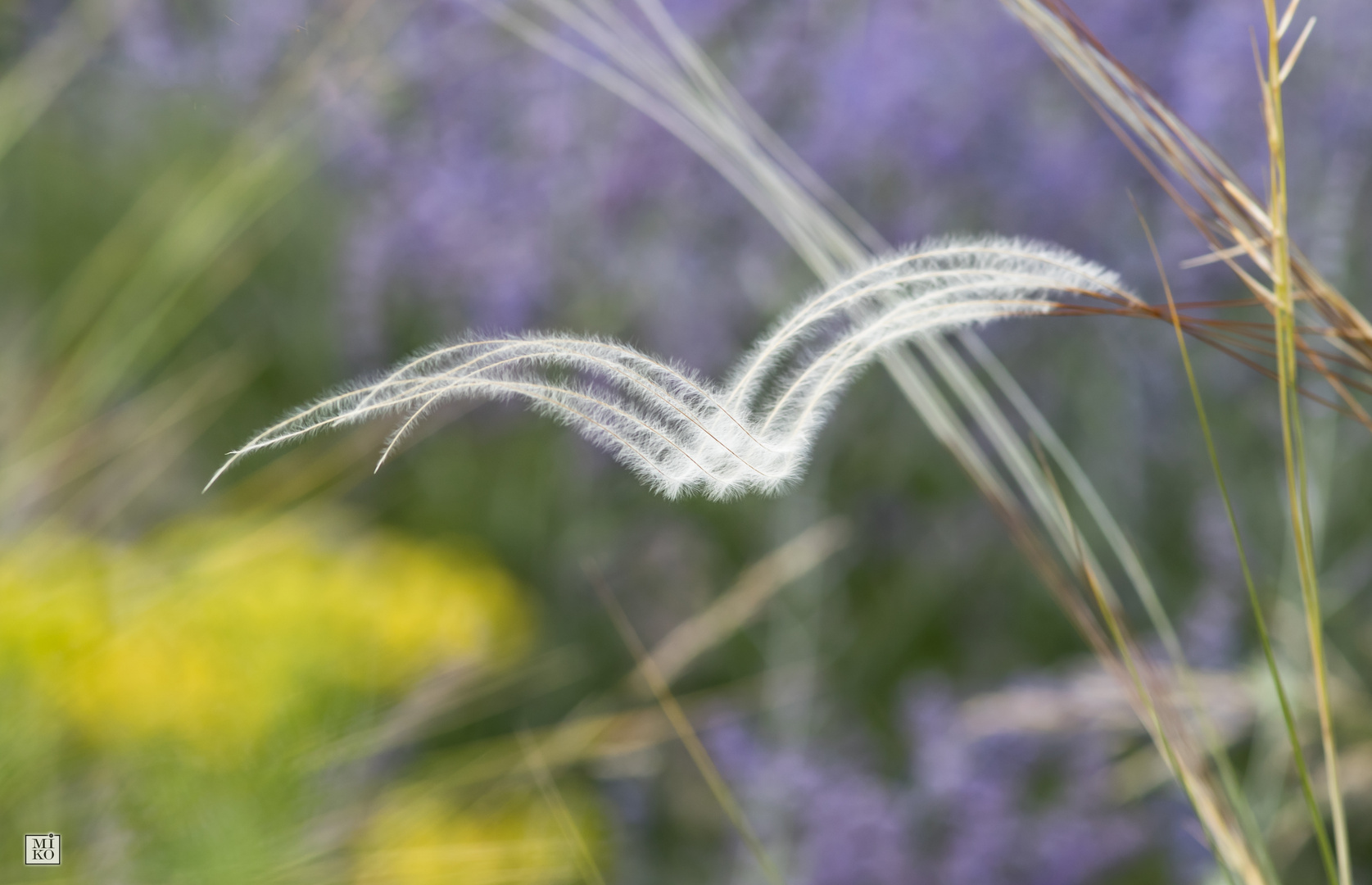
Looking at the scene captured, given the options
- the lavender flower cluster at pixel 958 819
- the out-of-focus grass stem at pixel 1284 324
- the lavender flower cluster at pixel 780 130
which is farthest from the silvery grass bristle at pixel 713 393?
the lavender flower cluster at pixel 780 130

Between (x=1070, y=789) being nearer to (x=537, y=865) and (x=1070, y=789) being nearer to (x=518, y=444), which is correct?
(x=537, y=865)

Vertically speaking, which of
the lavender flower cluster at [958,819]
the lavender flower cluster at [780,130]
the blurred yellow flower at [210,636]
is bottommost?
the lavender flower cluster at [958,819]

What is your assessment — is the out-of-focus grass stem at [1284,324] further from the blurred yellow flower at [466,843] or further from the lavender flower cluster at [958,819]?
the lavender flower cluster at [958,819]

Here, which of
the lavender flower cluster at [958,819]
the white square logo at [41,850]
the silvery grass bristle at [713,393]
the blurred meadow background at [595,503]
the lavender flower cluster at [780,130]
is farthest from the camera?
the lavender flower cluster at [780,130]

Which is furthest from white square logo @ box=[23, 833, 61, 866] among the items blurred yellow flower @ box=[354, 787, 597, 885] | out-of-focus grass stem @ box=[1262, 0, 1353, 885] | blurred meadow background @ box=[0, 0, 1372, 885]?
out-of-focus grass stem @ box=[1262, 0, 1353, 885]

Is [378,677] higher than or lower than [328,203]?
lower

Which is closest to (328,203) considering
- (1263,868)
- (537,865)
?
(537,865)
